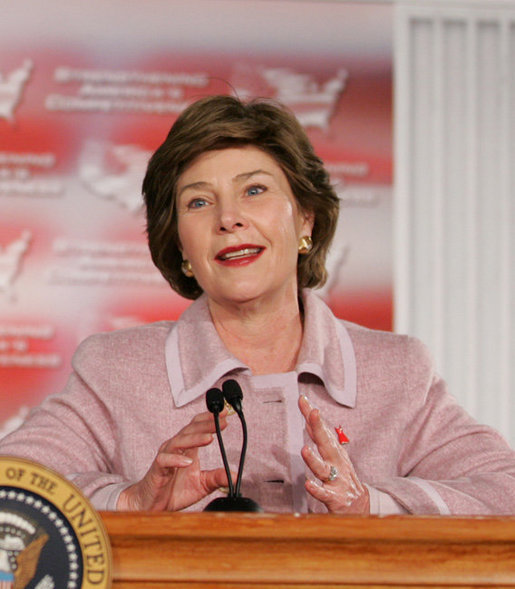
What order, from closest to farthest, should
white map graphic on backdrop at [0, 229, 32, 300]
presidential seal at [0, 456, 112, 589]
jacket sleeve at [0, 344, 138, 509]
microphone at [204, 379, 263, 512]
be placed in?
presidential seal at [0, 456, 112, 589] → microphone at [204, 379, 263, 512] → jacket sleeve at [0, 344, 138, 509] → white map graphic on backdrop at [0, 229, 32, 300]

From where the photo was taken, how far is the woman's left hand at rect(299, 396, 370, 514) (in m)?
1.44

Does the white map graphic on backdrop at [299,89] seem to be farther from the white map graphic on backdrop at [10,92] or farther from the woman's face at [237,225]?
the woman's face at [237,225]

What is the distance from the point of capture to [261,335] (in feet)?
6.57

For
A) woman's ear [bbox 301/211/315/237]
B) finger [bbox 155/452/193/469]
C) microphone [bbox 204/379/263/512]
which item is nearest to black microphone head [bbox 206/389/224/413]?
microphone [bbox 204/379/263/512]

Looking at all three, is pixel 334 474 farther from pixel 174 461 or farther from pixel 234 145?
pixel 234 145

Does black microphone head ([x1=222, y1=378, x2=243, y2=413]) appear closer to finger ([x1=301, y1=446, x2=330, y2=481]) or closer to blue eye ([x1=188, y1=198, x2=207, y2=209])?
finger ([x1=301, y1=446, x2=330, y2=481])

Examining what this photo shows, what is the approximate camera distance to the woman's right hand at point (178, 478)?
1455 millimetres

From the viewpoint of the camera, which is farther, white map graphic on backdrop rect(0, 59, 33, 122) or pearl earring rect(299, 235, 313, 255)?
white map graphic on backdrop rect(0, 59, 33, 122)

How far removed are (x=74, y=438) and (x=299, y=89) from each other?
2.27 metres

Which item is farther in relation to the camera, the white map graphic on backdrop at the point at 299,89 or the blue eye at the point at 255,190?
the white map graphic on backdrop at the point at 299,89

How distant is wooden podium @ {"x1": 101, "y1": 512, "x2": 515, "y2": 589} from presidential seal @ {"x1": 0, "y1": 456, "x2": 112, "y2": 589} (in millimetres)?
51

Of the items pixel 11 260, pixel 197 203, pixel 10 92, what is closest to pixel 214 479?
pixel 197 203

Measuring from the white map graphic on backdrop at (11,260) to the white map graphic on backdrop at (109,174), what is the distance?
0.31 m

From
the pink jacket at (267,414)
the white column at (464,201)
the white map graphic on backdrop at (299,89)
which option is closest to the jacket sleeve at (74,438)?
the pink jacket at (267,414)
